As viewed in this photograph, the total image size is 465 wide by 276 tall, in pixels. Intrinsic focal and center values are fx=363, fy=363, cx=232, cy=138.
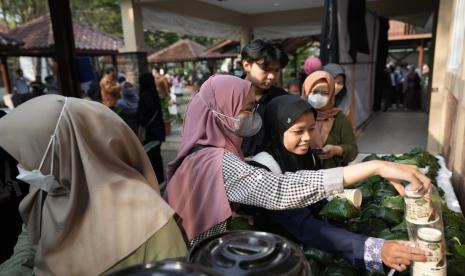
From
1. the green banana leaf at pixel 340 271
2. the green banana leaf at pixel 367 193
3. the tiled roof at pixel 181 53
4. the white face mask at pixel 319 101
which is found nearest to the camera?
the green banana leaf at pixel 340 271

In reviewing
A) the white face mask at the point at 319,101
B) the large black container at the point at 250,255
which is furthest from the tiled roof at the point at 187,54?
the large black container at the point at 250,255

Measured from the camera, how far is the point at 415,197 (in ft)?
3.95

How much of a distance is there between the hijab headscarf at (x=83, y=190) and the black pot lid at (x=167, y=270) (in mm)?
522

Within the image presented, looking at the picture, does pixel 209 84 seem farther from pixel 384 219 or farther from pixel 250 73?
pixel 384 219

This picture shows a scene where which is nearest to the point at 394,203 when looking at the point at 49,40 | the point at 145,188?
the point at 145,188

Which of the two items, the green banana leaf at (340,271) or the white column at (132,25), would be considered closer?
the green banana leaf at (340,271)

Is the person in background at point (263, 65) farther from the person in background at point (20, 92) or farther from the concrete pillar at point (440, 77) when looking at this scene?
the person in background at point (20, 92)

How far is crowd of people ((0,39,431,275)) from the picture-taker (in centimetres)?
133

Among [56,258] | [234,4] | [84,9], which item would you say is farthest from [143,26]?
[84,9]

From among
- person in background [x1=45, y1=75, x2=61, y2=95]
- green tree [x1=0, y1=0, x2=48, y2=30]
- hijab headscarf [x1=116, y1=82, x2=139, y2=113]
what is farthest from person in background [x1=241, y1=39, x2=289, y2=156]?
green tree [x1=0, y1=0, x2=48, y2=30]

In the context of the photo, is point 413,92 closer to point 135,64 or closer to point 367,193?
point 135,64

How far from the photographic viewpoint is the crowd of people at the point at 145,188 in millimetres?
1328

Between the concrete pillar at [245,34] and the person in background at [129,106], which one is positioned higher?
the concrete pillar at [245,34]

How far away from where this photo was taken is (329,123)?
2922 mm
